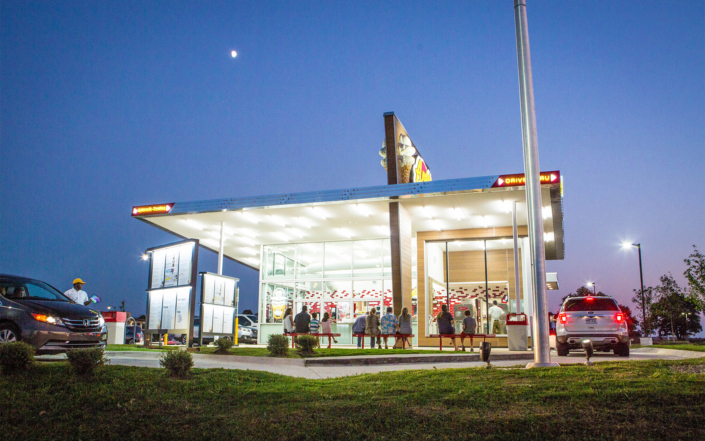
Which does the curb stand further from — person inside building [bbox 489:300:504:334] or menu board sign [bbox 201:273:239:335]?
person inside building [bbox 489:300:504:334]

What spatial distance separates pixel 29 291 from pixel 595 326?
13.4m

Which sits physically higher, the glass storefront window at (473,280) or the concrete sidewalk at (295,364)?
the glass storefront window at (473,280)

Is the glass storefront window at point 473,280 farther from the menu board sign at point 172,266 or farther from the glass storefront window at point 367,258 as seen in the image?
the menu board sign at point 172,266

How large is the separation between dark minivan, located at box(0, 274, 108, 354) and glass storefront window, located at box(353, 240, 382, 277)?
14.8 m

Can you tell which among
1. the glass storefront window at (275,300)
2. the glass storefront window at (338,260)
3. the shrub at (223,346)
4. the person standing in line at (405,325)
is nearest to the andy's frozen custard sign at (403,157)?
the glass storefront window at (338,260)

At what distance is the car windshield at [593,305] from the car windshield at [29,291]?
12.5 meters

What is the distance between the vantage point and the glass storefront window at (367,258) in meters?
24.8

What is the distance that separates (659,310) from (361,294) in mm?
27214

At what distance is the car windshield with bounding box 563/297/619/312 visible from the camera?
1398 centimetres

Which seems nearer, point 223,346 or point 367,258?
point 223,346

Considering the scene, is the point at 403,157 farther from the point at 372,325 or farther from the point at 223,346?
the point at 223,346

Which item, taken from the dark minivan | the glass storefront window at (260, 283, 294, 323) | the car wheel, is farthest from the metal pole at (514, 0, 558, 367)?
the glass storefront window at (260, 283, 294, 323)

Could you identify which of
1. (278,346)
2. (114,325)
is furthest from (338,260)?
(278,346)

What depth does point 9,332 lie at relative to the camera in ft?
31.9
